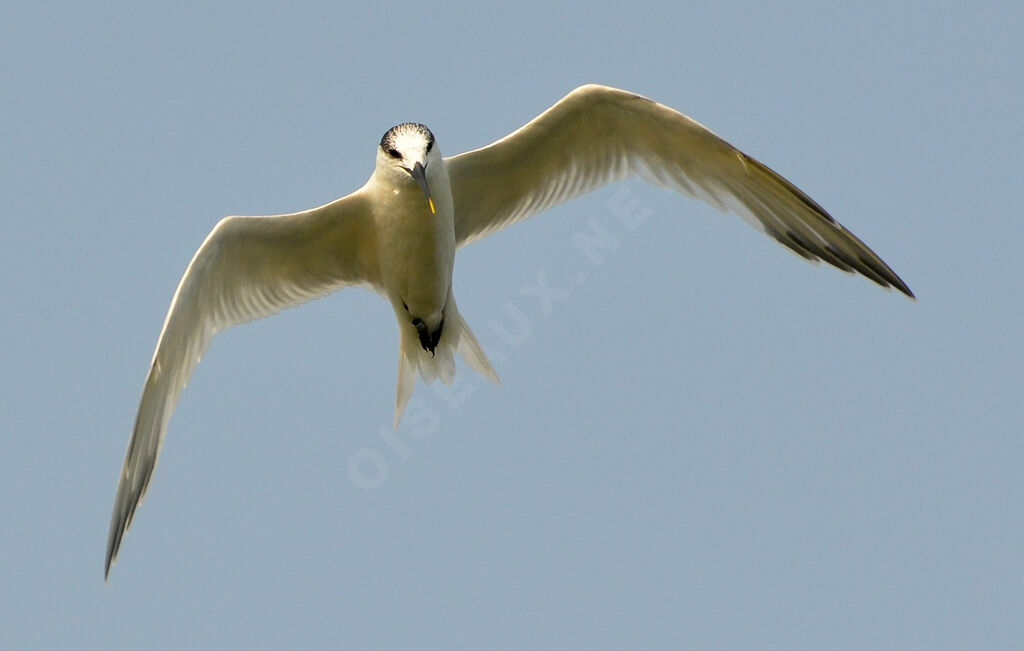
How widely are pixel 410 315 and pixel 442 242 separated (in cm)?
69

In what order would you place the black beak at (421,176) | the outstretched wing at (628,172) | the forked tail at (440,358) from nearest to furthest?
the black beak at (421,176), the outstretched wing at (628,172), the forked tail at (440,358)

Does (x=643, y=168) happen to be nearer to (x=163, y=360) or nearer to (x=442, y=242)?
(x=442, y=242)

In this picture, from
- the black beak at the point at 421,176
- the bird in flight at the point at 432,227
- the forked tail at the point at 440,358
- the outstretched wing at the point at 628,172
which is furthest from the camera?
the forked tail at the point at 440,358

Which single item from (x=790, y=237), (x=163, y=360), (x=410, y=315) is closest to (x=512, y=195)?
(x=410, y=315)

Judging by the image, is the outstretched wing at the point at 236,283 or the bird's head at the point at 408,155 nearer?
the bird's head at the point at 408,155

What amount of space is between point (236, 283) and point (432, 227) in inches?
62.2

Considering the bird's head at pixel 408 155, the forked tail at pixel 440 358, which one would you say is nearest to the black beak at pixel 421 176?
the bird's head at pixel 408 155

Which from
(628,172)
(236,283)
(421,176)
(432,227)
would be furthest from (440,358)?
(628,172)

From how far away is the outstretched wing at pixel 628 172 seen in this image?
888 cm

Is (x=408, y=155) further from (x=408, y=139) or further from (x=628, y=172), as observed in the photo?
(x=628, y=172)

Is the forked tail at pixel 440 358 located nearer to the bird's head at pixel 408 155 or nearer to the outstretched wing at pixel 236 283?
the outstretched wing at pixel 236 283

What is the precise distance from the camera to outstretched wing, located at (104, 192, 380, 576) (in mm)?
8773

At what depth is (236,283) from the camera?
929cm

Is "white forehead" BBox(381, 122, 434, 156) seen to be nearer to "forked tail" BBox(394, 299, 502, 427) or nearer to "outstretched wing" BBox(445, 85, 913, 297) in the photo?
"outstretched wing" BBox(445, 85, 913, 297)
